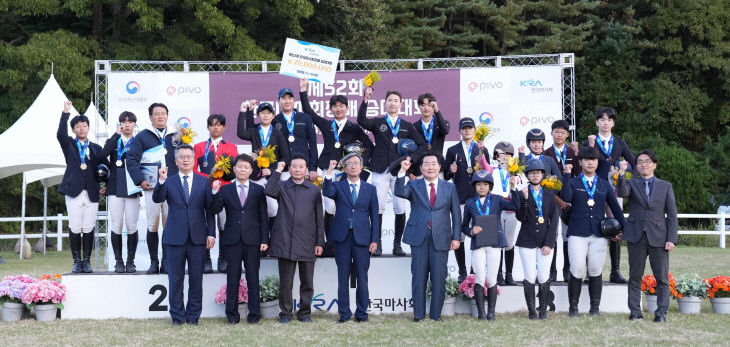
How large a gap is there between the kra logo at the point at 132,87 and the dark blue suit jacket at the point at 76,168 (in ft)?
11.8

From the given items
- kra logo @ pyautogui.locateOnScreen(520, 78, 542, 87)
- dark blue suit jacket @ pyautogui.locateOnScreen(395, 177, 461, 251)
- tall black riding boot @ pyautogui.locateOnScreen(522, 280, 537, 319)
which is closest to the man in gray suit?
tall black riding boot @ pyautogui.locateOnScreen(522, 280, 537, 319)

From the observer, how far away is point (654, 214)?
7.64 metres

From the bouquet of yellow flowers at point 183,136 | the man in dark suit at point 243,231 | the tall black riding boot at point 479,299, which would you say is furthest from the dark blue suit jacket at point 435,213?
the bouquet of yellow flowers at point 183,136

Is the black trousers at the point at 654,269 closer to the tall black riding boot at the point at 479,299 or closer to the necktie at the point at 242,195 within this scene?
the tall black riding boot at the point at 479,299

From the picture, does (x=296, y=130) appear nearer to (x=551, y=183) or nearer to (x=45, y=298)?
(x=551, y=183)

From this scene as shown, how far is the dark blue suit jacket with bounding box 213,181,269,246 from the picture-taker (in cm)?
763

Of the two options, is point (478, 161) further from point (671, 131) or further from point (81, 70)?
point (671, 131)

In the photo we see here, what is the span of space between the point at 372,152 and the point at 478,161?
1.40 meters

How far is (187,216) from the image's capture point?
7.49 m

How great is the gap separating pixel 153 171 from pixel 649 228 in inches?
213

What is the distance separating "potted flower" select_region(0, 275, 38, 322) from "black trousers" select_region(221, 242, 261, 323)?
2234 millimetres

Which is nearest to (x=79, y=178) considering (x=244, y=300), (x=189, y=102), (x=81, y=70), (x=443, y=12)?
(x=244, y=300)

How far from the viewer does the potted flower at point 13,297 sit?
794 cm

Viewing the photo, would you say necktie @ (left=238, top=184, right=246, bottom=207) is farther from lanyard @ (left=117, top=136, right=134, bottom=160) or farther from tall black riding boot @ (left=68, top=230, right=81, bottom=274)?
tall black riding boot @ (left=68, top=230, right=81, bottom=274)
